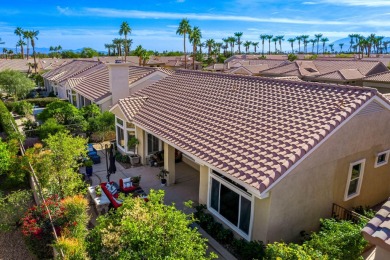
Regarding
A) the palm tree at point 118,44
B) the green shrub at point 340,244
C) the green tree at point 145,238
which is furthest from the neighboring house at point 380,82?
the palm tree at point 118,44

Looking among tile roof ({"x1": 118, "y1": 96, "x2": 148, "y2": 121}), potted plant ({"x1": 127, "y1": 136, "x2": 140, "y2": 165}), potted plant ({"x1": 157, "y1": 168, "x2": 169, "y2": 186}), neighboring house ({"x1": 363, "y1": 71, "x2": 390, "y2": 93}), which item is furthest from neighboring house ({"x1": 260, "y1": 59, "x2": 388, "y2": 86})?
potted plant ({"x1": 157, "y1": 168, "x2": 169, "y2": 186})

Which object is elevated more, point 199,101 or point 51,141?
point 199,101

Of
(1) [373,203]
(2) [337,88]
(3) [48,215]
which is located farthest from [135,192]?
(1) [373,203]

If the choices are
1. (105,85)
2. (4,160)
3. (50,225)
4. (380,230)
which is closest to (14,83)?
(105,85)

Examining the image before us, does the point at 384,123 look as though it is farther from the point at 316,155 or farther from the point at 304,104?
the point at 316,155

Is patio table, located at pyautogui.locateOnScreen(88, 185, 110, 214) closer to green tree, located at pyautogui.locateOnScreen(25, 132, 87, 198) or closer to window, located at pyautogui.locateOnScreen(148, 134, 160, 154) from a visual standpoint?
green tree, located at pyautogui.locateOnScreen(25, 132, 87, 198)

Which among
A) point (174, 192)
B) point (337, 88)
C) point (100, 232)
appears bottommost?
point (174, 192)

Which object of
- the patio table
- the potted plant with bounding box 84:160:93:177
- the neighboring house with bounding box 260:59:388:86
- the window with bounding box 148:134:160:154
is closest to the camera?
the patio table
